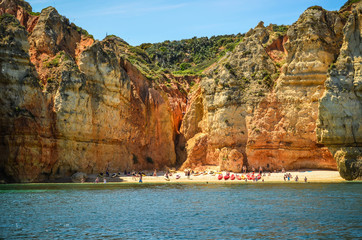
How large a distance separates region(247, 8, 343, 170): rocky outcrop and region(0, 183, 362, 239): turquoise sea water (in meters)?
12.6

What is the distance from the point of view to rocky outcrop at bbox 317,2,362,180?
40.2m

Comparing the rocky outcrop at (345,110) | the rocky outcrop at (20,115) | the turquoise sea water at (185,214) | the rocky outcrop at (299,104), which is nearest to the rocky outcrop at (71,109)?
the rocky outcrop at (20,115)

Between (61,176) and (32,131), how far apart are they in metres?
6.66

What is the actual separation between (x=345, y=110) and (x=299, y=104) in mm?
6855

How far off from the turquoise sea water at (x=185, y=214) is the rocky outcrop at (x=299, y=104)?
41.5ft

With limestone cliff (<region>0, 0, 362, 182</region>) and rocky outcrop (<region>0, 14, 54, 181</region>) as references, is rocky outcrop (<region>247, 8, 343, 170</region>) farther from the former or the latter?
rocky outcrop (<region>0, 14, 54, 181</region>)

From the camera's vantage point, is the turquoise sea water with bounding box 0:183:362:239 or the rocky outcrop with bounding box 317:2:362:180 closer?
the turquoise sea water with bounding box 0:183:362:239

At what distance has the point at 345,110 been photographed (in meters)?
41.4

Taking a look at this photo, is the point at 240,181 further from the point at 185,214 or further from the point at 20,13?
the point at 20,13

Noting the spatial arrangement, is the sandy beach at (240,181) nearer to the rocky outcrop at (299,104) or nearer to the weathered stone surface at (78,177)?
the weathered stone surface at (78,177)

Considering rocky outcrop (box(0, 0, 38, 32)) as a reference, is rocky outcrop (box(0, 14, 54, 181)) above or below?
below

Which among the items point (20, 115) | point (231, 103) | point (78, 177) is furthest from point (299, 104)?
point (20, 115)

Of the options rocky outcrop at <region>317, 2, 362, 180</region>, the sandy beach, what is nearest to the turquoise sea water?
rocky outcrop at <region>317, 2, 362, 180</region>

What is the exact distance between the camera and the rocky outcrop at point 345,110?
40.2m
